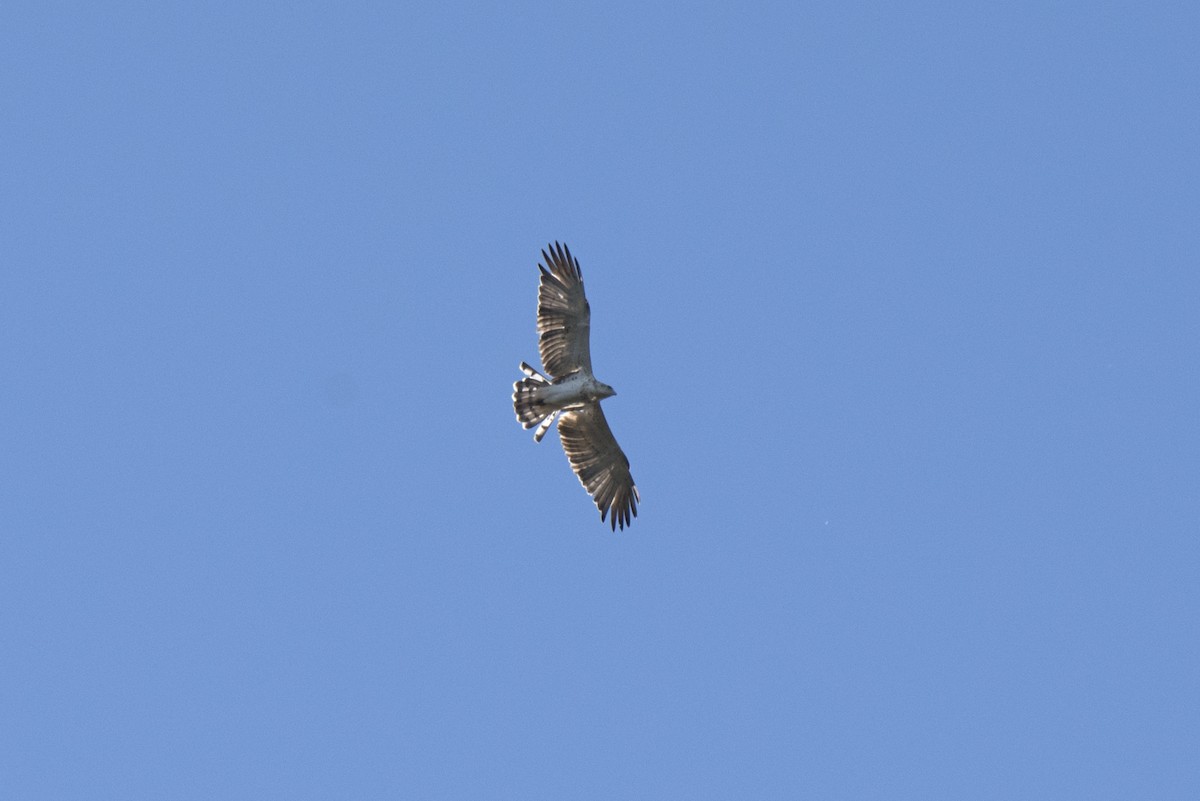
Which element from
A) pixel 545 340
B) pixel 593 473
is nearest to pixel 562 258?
pixel 545 340

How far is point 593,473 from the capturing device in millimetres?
36188

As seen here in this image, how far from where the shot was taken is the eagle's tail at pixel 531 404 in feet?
111

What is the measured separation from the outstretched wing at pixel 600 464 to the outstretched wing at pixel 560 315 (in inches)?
60.1

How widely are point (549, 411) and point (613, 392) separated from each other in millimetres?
1179

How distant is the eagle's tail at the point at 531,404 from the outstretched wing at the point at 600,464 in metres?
1.37

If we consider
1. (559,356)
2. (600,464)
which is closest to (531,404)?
(559,356)

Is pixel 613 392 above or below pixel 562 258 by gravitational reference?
below

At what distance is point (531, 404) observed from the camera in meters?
33.9

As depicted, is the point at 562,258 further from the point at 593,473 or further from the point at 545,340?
the point at 593,473

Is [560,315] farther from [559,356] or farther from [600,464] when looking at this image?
[600,464]

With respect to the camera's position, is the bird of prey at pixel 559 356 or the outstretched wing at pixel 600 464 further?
the outstretched wing at pixel 600 464

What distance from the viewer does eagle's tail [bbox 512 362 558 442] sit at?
33.8 meters

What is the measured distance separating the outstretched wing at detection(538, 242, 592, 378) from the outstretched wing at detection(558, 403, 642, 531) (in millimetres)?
1526

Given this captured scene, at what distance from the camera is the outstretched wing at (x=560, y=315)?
111 feet
